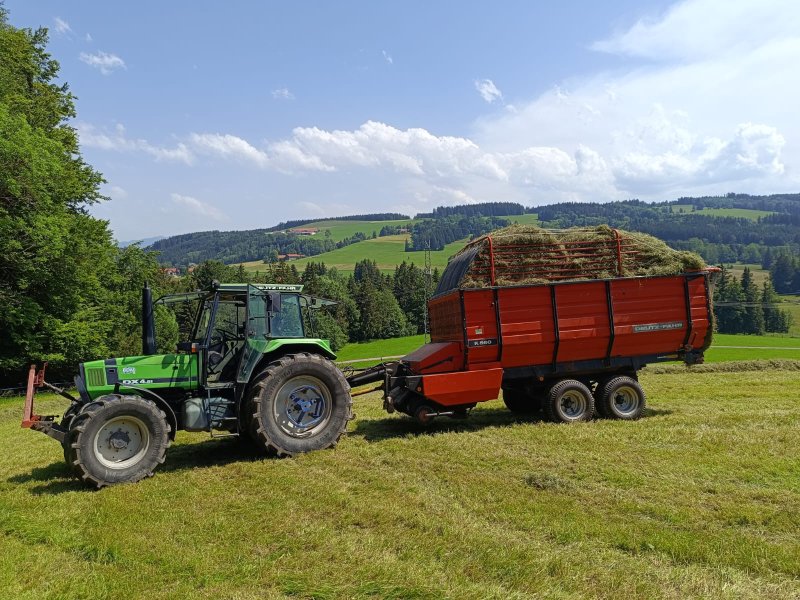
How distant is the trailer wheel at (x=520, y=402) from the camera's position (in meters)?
11.0

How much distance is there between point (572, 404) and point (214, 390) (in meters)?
6.44

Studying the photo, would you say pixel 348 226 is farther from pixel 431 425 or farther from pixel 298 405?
pixel 298 405

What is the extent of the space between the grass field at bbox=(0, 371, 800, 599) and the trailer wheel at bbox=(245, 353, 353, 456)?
0.33 m

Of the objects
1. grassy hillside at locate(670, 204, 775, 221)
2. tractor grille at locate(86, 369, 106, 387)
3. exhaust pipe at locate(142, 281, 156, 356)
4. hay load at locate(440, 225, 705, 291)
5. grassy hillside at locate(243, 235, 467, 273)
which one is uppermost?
grassy hillside at locate(670, 204, 775, 221)

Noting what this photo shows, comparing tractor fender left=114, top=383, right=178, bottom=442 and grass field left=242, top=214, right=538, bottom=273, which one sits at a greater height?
grass field left=242, top=214, right=538, bottom=273

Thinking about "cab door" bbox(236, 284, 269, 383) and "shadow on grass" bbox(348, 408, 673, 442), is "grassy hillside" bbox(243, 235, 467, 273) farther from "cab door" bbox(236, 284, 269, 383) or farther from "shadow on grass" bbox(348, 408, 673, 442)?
"cab door" bbox(236, 284, 269, 383)

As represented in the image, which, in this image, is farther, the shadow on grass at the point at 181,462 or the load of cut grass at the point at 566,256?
the load of cut grass at the point at 566,256

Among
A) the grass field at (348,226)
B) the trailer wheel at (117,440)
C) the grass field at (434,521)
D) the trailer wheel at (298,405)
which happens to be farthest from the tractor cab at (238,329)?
the grass field at (348,226)

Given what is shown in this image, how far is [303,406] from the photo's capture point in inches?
324

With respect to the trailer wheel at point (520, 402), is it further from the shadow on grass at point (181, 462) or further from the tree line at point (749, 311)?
the tree line at point (749, 311)

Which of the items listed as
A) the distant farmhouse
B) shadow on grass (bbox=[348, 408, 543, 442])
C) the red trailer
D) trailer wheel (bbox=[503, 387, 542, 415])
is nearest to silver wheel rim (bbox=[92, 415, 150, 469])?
shadow on grass (bbox=[348, 408, 543, 442])

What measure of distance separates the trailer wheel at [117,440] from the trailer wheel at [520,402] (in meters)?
6.57

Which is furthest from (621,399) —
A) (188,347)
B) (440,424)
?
(188,347)

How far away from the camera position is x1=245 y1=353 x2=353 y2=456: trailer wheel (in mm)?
7791
